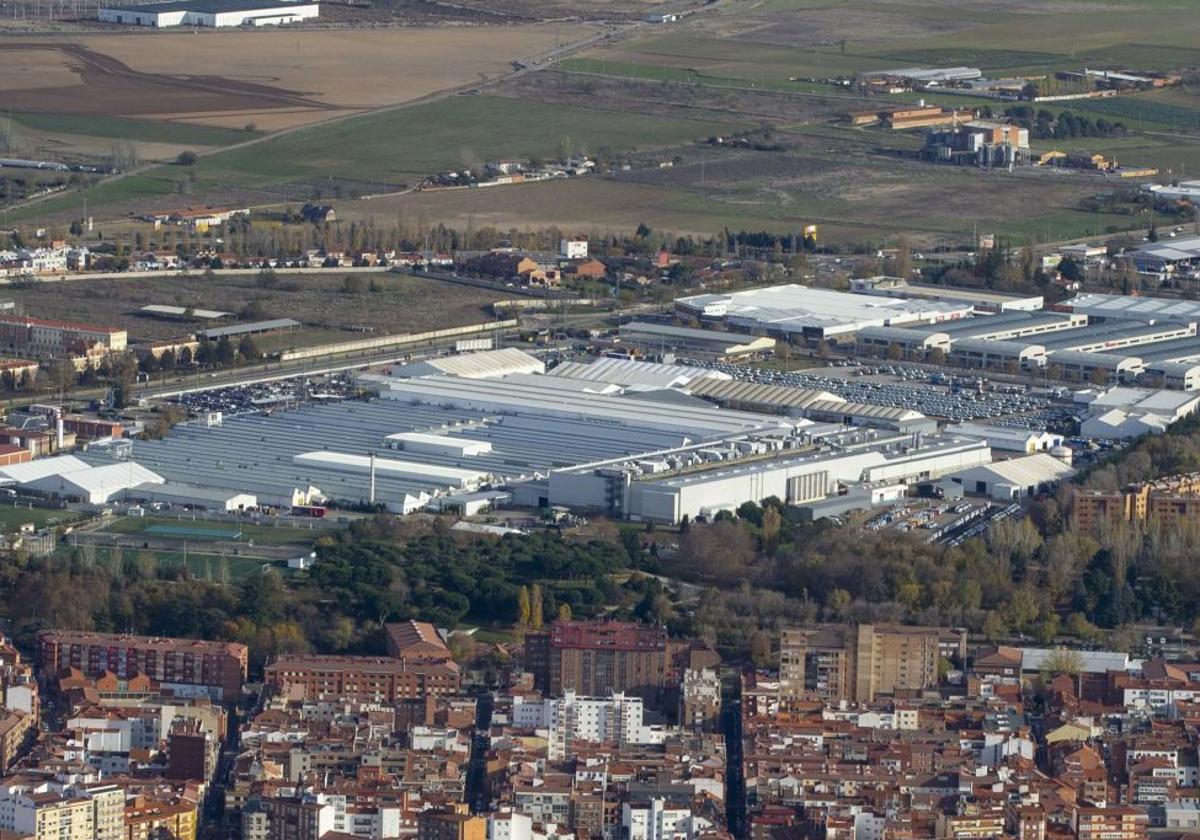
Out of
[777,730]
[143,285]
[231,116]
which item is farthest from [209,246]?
[777,730]

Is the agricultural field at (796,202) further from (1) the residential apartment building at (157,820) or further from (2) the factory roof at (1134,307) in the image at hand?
(1) the residential apartment building at (157,820)

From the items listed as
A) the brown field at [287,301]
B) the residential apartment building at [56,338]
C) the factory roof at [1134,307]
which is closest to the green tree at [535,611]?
the residential apartment building at [56,338]

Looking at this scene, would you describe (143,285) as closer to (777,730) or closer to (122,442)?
(122,442)

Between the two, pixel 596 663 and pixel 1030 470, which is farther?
pixel 1030 470

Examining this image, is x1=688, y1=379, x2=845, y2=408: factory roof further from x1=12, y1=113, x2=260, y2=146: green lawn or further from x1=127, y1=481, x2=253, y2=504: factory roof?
x1=12, y1=113, x2=260, y2=146: green lawn

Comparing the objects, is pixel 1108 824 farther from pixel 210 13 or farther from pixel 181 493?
pixel 210 13

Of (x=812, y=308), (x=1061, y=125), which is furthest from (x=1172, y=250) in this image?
(x=1061, y=125)
